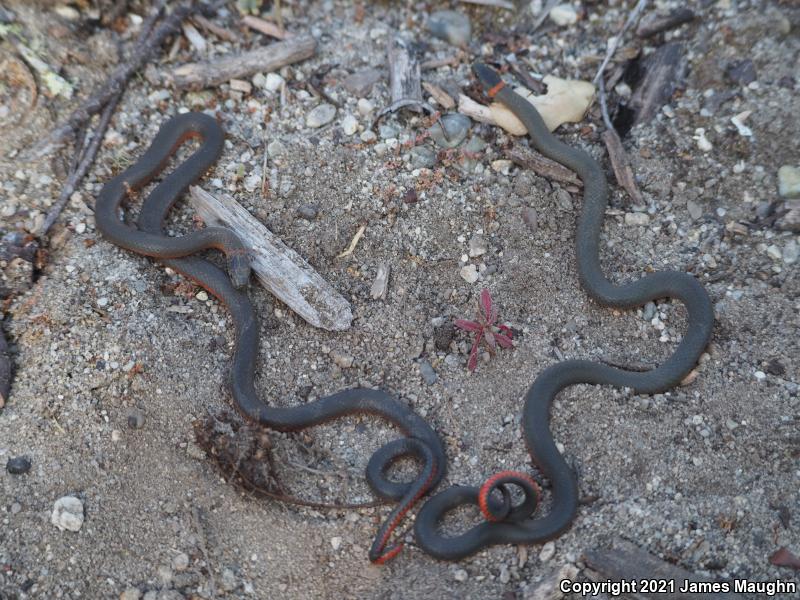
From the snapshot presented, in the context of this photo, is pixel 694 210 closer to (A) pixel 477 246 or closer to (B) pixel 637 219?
(B) pixel 637 219

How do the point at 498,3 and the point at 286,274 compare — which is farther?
the point at 498,3

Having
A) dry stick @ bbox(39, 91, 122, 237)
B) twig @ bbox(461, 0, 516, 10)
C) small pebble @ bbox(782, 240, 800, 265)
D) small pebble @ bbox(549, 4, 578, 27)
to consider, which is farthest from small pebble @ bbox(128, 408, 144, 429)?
small pebble @ bbox(549, 4, 578, 27)

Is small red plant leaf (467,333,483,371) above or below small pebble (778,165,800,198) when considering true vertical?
below

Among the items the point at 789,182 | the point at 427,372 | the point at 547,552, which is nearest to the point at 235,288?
the point at 427,372

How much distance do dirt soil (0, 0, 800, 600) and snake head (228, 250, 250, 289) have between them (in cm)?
24

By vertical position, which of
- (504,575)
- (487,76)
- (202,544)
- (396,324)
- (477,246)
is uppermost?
(487,76)

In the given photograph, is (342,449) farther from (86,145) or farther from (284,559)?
(86,145)

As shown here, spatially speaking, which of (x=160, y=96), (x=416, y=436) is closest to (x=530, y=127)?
(x=416, y=436)

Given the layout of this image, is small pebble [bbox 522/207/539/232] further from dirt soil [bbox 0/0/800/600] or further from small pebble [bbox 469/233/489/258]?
small pebble [bbox 469/233/489/258]

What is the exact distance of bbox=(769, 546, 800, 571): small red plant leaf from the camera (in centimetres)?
441

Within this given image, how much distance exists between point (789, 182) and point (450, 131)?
2912 millimetres

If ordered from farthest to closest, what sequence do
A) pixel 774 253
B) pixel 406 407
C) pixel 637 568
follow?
1. pixel 774 253
2. pixel 406 407
3. pixel 637 568

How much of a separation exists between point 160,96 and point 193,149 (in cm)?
63

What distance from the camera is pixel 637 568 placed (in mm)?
4375
